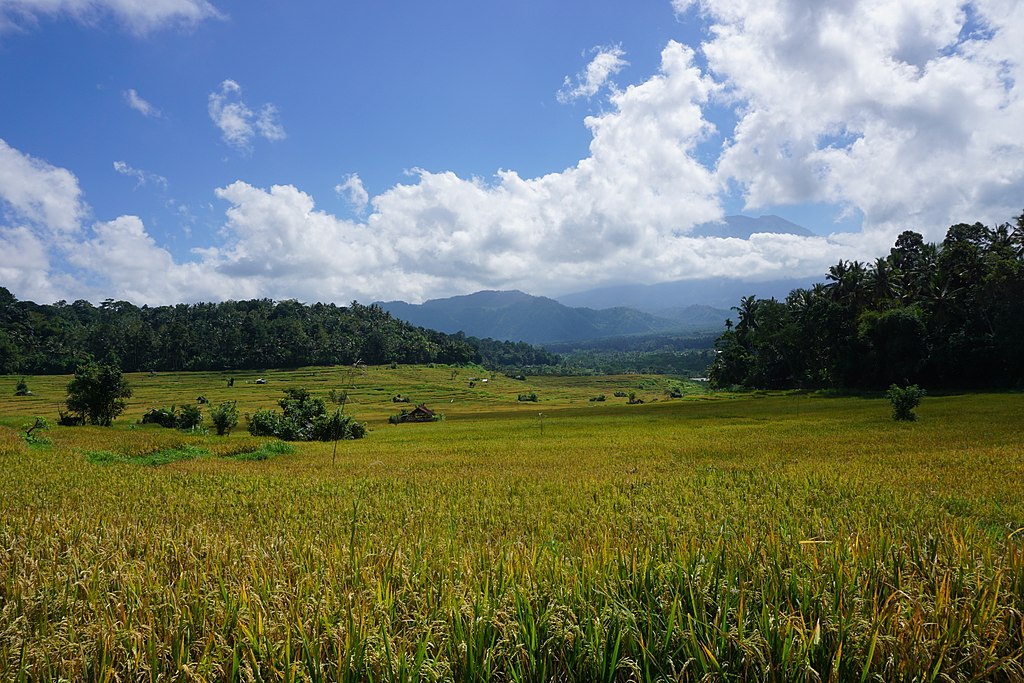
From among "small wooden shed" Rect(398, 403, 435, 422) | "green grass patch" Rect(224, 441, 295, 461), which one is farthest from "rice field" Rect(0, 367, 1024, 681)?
"small wooden shed" Rect(398, 403, 435, 422)

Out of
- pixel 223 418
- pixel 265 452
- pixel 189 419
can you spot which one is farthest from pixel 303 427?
pixel 265 452

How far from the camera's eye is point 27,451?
719 inches

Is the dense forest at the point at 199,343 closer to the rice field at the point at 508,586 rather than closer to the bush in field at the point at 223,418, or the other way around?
the bush in field at the point at 223,418

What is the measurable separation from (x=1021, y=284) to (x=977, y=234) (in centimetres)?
2141

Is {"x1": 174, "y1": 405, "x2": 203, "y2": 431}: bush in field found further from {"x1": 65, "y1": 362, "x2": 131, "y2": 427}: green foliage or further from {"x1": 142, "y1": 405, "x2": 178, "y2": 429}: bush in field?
{"x1": 65, "y1": 362, "x2": 131, "y2": 427}: green foliage

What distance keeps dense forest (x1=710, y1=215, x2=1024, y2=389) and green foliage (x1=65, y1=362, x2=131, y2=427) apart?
70188 millimetres

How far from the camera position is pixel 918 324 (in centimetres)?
5303

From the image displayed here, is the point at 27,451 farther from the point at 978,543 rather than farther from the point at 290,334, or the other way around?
the point at 290,334

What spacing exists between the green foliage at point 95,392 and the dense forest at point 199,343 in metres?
89.6

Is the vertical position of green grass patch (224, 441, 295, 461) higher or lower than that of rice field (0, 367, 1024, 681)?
lower

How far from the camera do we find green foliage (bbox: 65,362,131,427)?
39.8 m

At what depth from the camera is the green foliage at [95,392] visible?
131 feet

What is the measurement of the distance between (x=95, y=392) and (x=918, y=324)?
243 ft

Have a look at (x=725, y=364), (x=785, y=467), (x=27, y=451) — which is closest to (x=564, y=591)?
(x=785, y=467)
